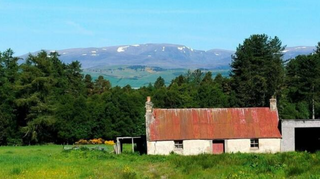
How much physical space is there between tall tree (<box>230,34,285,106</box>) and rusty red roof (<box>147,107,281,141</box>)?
31.9 m

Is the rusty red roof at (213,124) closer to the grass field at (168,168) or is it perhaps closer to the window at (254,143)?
the window at (254,143)

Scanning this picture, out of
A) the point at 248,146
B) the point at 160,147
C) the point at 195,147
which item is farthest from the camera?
the point at 248,146

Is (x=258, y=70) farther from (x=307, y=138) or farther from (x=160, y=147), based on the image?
(x=160, y=147)

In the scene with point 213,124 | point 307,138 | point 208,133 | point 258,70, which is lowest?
point 307,138

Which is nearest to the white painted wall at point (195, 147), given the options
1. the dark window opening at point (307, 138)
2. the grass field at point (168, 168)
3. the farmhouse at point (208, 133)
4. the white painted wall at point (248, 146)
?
the farmhouse at point (208, 133)

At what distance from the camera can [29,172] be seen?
3159cm

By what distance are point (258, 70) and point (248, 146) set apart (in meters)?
37.4

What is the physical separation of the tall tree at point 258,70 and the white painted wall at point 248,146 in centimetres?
3364

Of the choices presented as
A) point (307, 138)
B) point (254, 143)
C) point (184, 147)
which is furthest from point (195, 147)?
point (307, 138)

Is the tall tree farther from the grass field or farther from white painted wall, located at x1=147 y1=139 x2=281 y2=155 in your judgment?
the grass field

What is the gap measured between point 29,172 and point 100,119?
4580 centimetres

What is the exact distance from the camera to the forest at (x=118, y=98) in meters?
75.2

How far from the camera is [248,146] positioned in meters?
46.9

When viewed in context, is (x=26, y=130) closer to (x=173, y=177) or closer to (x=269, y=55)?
(x=269, y=55)
